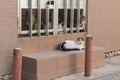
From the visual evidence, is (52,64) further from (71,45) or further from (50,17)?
(50,17)

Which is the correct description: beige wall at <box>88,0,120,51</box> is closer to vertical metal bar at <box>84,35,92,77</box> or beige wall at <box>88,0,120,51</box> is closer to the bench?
the bench

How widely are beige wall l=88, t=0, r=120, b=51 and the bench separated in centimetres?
119

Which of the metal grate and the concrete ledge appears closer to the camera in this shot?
the concrete ledge

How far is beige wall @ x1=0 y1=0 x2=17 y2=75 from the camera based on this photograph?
736cm

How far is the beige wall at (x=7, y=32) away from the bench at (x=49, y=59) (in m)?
0.34

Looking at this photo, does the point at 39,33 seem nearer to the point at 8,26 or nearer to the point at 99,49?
the point at 8,26

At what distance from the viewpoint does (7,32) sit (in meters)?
→ 7.46

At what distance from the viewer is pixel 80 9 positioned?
373 inches

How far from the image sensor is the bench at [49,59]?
7.39 metres

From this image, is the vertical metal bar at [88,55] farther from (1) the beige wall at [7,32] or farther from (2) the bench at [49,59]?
(1) the beige wall at [7,32]

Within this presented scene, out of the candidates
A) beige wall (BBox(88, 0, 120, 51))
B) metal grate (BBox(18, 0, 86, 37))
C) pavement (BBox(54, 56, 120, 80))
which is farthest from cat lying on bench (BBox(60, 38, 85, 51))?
beige wall (BBox(88, 0, 120, 51))

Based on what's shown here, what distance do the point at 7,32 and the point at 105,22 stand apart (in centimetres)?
401

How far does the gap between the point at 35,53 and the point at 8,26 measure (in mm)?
1028

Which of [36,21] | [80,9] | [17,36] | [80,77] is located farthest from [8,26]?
[80,9]
